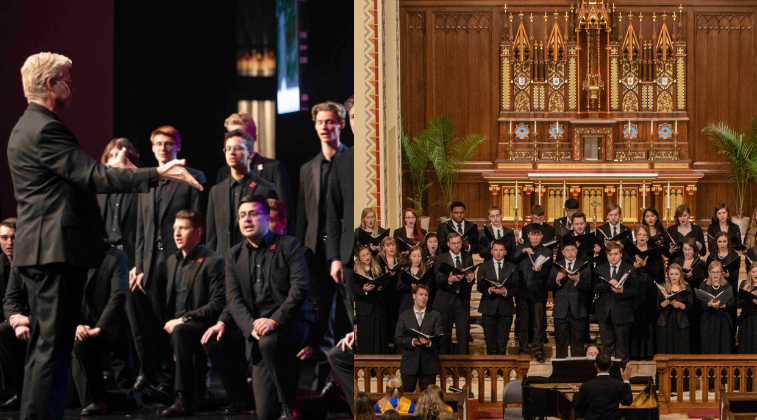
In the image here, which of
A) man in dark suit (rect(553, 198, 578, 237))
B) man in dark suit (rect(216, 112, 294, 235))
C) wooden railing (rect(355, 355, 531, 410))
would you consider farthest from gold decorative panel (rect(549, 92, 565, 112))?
man in dark suit (rect(216, 112, 294, 235))

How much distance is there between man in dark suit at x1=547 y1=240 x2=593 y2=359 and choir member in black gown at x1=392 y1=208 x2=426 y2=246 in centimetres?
160

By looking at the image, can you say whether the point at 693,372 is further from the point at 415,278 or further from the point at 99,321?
the point at 99,321

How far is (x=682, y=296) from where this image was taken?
7.72 meters

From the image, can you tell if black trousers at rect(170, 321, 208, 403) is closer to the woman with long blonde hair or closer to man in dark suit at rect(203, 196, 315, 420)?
man in dark suit at rect(203, 196, 315, 420)

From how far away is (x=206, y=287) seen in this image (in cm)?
389

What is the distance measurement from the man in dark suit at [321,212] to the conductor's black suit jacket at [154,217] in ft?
1.56

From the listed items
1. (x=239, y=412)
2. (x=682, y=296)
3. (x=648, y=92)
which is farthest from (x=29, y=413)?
(x=648, y=92)

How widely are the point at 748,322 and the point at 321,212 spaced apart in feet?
17.5

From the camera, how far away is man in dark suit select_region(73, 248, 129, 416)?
395 cm

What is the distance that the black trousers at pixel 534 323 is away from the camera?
828 centimetres

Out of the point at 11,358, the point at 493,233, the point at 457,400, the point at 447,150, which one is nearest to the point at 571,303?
the point at 493,233

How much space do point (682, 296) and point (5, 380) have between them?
5.69m

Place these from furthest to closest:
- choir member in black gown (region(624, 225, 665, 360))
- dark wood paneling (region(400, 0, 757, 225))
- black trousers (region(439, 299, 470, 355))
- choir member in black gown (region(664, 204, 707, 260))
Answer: dark wood paneling (region(400, 0, 757, 225)) < choir member in black gown (region(664, 204, 707, 260)) < choir member in black gown (region(624, 225, 665, 360)) < black trousers (region(439, 299, 470, 355))

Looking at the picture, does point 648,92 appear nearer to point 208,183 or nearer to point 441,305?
point 441,305
